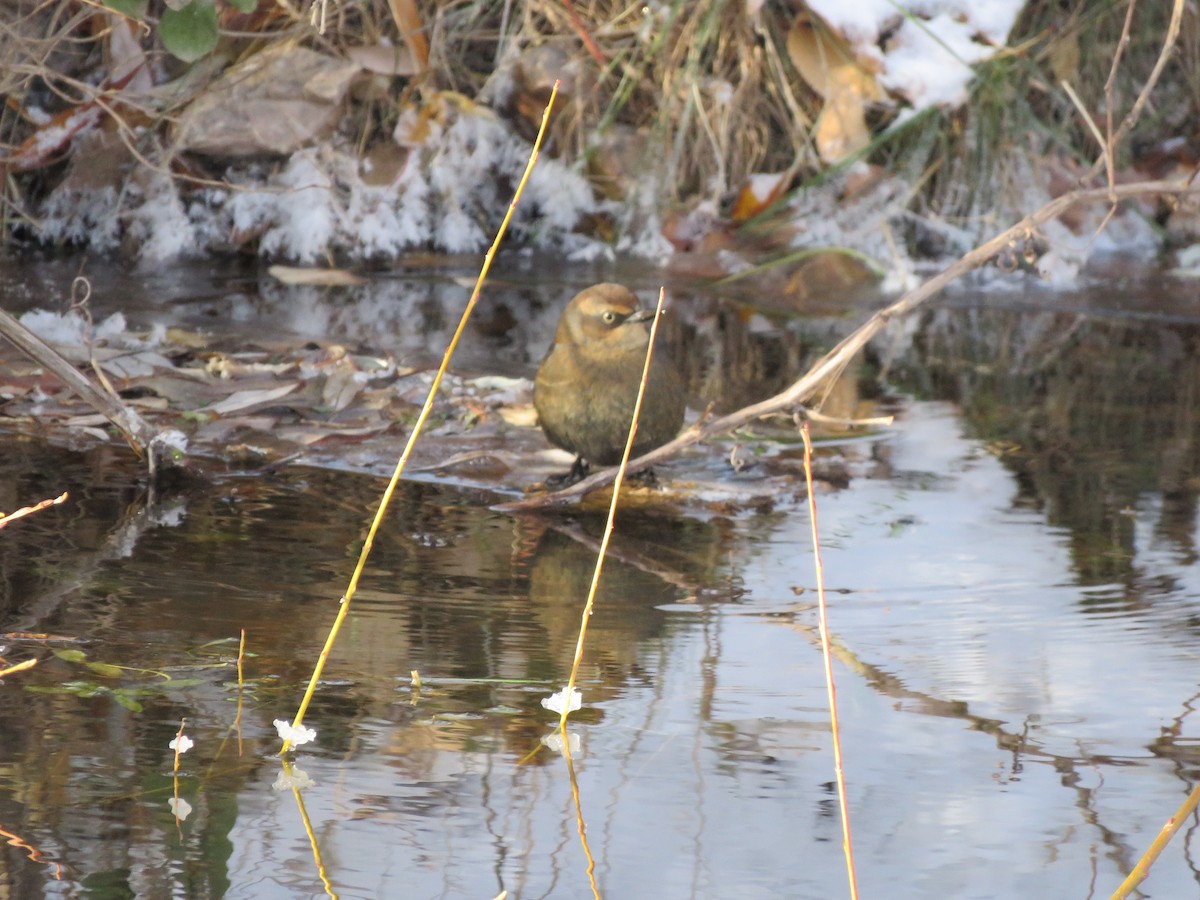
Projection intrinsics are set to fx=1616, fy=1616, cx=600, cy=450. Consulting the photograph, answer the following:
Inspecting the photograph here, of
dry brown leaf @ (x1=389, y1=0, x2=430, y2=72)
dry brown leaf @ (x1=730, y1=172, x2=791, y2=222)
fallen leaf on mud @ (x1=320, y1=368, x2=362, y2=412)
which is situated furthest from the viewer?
dry brown leaf @ (x1=730, y1=172, x2=791, y2=222)

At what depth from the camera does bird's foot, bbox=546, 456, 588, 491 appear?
3849 millimetres

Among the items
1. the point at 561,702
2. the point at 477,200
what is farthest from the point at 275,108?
the point at 561,702

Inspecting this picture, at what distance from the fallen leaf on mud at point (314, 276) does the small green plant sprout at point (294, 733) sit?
4.24m

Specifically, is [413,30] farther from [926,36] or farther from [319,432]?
[319,432]

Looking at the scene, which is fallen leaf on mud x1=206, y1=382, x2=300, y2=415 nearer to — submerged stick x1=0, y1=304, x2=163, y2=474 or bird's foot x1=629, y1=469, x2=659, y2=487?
submerged stick x1=0, y1=304, x2=163, y2=474

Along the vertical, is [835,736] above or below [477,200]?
below

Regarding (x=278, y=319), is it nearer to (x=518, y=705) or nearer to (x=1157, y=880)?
(x=518, y=705)

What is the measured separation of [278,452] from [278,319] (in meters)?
1.62

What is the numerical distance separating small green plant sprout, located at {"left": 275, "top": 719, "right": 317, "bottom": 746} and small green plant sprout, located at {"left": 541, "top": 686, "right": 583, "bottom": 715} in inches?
13.8

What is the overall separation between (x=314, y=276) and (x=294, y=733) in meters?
4.37

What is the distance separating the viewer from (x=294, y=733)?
217cm

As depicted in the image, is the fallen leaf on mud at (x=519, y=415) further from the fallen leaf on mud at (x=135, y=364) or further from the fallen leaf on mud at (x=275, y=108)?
the fallen leaf on mud at (x=275, y=108)

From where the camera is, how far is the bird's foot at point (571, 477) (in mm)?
3849

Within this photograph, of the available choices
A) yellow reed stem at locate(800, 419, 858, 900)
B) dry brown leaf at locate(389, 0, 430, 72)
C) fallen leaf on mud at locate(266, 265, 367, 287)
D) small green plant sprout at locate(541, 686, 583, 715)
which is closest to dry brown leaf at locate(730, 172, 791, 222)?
dry brown leaf at locate(389, 0, 430, 72)
